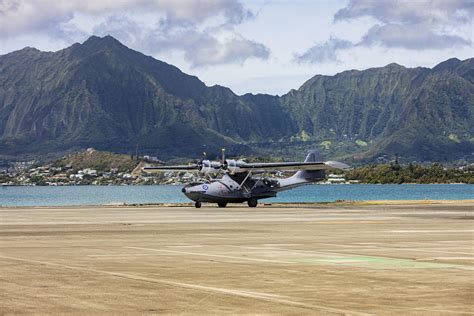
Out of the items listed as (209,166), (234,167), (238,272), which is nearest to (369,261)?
(238,272)

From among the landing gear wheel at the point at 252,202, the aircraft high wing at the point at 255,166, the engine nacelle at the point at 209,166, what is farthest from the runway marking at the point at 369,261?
the engine nacelle at the point at 209,166

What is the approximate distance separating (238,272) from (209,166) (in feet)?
198

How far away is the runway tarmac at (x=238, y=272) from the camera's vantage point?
52.3 feet

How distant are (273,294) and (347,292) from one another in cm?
135

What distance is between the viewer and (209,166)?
81500mm

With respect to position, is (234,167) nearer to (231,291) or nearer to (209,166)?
(209,166)

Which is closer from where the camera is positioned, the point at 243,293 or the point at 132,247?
the point at 243,293

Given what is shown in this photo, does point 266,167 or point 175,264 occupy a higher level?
point 266,167

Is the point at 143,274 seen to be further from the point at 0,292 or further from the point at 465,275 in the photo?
the point at 465,275

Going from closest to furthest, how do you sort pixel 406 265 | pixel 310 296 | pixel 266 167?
pixel 310 296, pixel 406 265, pixel 266 167

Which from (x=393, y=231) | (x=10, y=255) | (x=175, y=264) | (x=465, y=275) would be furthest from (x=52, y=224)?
(x=465, y=275)

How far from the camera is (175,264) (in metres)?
23.2

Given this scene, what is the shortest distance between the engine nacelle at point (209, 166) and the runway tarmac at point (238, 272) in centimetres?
4334

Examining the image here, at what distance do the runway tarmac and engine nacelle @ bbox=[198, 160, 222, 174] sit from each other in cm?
4334
